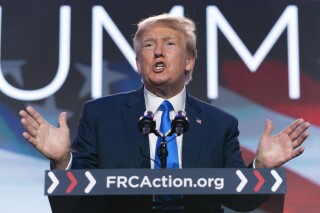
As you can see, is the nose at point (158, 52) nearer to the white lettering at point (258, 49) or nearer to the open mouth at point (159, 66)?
the open mouth at point (159, 66)

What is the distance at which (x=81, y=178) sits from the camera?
140 centimetres

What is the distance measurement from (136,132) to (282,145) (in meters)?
0.44

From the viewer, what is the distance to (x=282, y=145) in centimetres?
172

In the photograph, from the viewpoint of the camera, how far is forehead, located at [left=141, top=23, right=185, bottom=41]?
2.04 metres

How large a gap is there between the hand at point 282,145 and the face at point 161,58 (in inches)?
18.2

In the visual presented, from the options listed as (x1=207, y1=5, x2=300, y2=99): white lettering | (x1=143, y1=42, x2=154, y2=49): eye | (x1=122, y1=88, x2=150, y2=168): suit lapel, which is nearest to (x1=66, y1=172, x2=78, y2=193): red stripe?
(x1=122, y1=88, x2=150, y2=168): suit lapel

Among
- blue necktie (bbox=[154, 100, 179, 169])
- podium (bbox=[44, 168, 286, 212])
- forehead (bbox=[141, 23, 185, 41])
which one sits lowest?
podium (bbox=[44, 168, 286, 212])

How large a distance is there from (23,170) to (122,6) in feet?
3.43

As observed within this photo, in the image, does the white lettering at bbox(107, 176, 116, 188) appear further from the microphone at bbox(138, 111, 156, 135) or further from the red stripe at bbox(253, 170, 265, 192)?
the red stripe at bbox(253, 170, 265, 192)

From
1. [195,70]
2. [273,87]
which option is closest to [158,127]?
[195,70]

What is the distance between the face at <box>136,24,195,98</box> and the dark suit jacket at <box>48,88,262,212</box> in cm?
7

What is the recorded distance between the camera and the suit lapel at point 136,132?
1794 mm

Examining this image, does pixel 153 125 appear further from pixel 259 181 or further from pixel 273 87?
pixel 273 87

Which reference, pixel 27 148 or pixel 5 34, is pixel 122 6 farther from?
pixel 27 148
